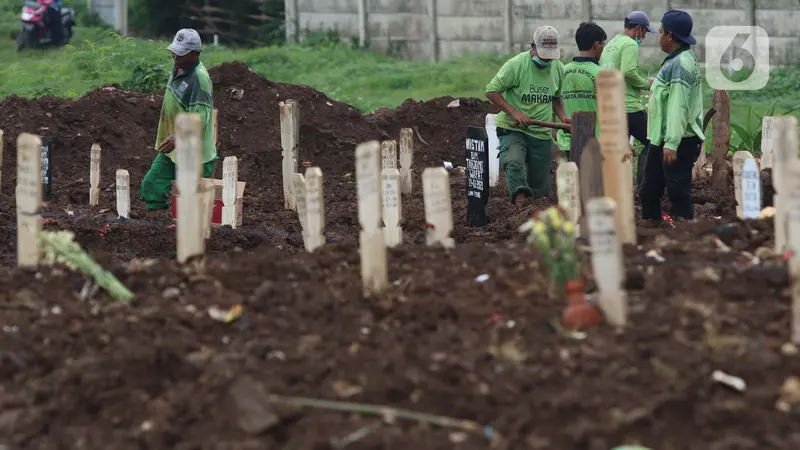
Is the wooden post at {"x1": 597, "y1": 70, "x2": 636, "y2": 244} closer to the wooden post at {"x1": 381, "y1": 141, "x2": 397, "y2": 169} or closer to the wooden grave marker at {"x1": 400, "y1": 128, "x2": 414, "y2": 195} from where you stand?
the wooden post at {"x1": 381, "y1": 141, "x2": 397, "y2": 169}

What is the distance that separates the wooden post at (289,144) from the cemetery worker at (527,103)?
7.37 feet

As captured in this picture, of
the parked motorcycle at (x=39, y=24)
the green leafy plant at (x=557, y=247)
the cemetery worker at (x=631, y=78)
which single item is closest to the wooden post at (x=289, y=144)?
the cemetery worker at (x=631, y=78)

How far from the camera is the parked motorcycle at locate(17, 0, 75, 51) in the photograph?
25.4 metres

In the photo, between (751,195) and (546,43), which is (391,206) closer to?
(751,195)

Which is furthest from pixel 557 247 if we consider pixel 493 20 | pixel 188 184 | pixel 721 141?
pixel 493 20

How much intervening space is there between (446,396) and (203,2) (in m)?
24.4

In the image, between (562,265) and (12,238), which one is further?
(12,238)

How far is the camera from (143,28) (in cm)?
2872

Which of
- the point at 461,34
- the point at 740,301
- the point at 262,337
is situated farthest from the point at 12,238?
the point at 461,34

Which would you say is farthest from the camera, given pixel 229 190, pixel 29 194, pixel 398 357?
pixel 229 190

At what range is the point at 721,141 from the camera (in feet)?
38.6

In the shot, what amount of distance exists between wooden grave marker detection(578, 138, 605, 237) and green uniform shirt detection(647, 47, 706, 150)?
7.55ft

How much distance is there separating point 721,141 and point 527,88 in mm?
2050

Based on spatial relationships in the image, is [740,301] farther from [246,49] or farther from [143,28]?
[143,28]
